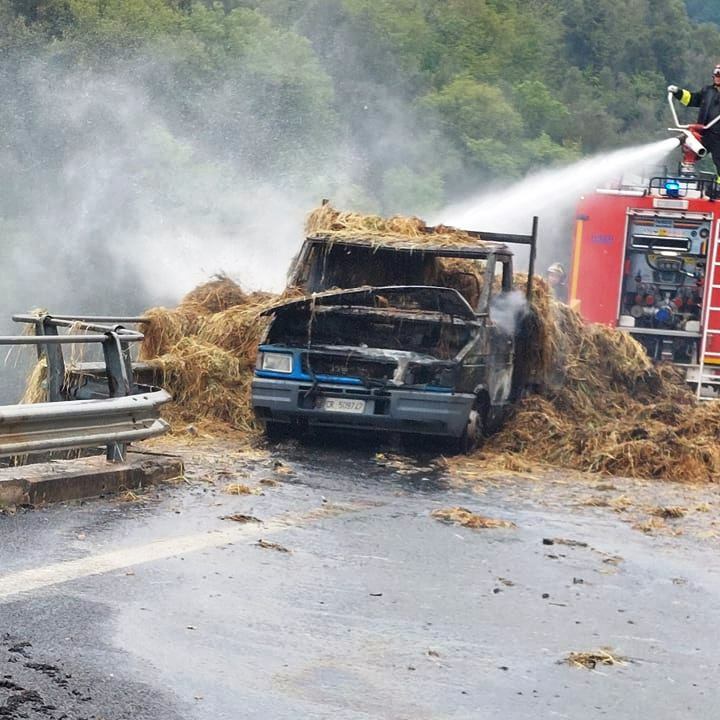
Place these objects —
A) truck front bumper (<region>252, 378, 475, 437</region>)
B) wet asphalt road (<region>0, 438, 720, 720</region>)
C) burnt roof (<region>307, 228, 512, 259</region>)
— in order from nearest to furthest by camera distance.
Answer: wet asphalt road (<region>0, 438, 720, 720</region>) → truck front bumper (<region>252, 378, 475, 437</region>) → burnt roof (<region>307, 228, 512, 259</region>)

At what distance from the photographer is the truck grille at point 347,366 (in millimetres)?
11859

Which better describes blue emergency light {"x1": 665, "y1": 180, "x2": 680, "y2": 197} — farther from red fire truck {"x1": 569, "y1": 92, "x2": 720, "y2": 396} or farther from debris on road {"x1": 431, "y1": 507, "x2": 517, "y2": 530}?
debris on road {"x1": 431, "y1": 507, "x2": 517, "y2": 530}

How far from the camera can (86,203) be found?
29250 millimetres

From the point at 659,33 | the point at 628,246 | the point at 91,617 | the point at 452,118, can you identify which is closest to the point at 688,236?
the point at 628,246

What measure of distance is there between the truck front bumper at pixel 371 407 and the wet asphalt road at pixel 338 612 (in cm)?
187

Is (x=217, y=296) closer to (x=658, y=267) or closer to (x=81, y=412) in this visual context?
(x=81, y=412)

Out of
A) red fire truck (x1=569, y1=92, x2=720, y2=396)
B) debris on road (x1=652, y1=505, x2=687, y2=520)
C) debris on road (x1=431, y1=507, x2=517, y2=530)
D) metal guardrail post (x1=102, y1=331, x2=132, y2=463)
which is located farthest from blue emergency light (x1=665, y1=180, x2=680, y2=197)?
metal guardrail post (x1=102, y1=331, x2=132, y2=463)

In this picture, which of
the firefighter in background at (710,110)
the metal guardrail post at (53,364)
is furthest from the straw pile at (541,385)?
the metal guardrail post at (53,364)

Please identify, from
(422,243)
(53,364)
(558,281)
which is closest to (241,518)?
(53,364)

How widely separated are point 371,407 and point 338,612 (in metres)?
5.16

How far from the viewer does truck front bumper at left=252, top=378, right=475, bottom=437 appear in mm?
11625

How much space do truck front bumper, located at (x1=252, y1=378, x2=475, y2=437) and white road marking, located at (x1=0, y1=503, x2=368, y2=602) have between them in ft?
8.44

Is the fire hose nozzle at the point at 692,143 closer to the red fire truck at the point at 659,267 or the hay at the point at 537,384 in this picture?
the hay at the point at 537,384

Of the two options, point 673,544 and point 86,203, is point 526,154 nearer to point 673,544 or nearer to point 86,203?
point 86,203
